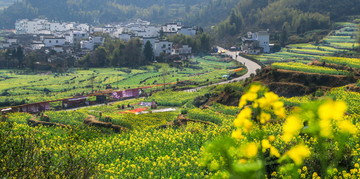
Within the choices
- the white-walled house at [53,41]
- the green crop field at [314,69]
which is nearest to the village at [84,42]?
the white-walled house at [53,41]

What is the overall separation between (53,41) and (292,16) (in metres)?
59.4

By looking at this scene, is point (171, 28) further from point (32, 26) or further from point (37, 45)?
point (32, 26)

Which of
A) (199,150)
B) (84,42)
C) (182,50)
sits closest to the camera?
(199,150)

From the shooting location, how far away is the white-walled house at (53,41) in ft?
235

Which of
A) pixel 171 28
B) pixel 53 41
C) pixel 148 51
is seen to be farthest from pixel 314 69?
pixel 171 28

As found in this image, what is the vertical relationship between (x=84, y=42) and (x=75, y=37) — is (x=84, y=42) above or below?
below

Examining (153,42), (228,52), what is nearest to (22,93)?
(153,42)

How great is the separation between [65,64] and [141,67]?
14.7m

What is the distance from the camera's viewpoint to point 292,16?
270 ft

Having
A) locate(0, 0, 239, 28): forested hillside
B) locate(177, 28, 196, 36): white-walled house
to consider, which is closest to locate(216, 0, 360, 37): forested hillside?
locate(177, 28, 196, 36): white-walled house

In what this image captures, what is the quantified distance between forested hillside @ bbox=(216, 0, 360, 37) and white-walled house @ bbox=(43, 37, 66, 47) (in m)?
41.0

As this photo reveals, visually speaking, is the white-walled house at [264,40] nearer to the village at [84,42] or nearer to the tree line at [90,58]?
the village at [84,42]

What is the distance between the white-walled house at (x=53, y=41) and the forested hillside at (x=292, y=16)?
40960mm

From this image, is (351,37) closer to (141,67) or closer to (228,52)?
(228,52)
